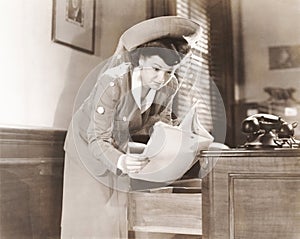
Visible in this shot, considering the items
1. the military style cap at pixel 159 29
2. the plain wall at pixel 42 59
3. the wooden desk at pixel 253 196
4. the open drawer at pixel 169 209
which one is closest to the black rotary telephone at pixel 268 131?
the wooden desk at pixel 253 196

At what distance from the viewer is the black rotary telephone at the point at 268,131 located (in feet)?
3.88

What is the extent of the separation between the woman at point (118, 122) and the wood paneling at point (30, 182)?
0.03 metres

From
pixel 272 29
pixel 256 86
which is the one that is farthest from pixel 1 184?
pixel 272 29

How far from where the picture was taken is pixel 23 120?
128 centimetres

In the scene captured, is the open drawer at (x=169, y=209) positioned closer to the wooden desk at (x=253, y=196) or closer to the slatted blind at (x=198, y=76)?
the wooden desk at (x=253, y=196)

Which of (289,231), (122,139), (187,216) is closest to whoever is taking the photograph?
(289,231)

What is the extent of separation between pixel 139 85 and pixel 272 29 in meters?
0.38

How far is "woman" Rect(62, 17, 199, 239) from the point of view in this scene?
129cm

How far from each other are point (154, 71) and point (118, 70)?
101 millimetres

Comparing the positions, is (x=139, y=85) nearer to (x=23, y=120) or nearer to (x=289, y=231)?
(x=23, y=120)

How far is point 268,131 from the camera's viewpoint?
121 cm

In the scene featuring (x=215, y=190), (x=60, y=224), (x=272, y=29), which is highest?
(x=272, y=29)

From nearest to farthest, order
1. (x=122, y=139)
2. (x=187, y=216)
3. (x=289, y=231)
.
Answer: (x=289, y=231) → (x=187, y=216) → (x=122, y=139)

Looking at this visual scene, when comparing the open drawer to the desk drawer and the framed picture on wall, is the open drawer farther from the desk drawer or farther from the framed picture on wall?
the framed picture on wall
